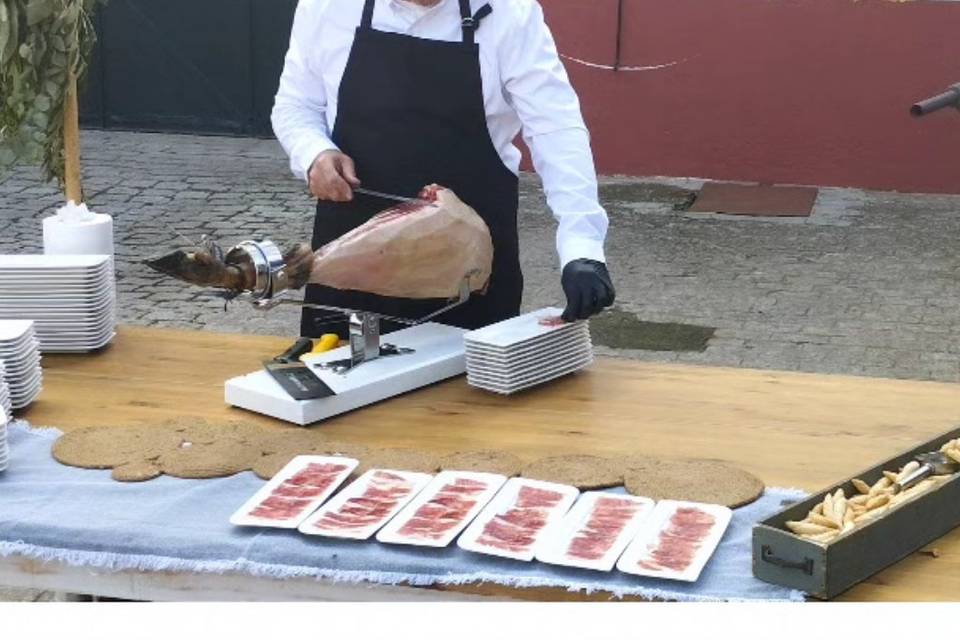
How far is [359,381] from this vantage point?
3.10m

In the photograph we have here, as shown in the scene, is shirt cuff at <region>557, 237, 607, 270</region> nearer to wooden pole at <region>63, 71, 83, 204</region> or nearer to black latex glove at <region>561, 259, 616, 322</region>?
black latex glove at <region>561, 259, 616, 322</region>

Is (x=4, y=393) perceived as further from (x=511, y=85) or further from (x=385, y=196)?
(x=511, y=85)

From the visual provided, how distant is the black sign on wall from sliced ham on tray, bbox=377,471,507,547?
28.6 feet

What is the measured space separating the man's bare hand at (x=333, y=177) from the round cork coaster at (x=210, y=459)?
0.79 m

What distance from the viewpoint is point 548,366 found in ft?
10.6

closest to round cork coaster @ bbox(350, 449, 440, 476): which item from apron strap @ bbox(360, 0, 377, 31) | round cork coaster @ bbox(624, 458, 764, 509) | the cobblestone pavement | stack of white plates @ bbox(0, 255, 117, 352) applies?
round cork coaster @ bbox(624, 458, 764, 509)

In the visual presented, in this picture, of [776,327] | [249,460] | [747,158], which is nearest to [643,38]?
[747,158]

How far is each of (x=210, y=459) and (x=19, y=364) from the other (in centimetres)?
53

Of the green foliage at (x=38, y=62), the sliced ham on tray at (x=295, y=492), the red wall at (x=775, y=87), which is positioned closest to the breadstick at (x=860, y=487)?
the sliced ham on tray at (x=295, y=492)

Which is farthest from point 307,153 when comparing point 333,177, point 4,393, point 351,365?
point 4,393

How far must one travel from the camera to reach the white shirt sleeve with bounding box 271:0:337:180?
11.8 feet

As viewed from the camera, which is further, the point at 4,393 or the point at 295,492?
the point at 4,393
